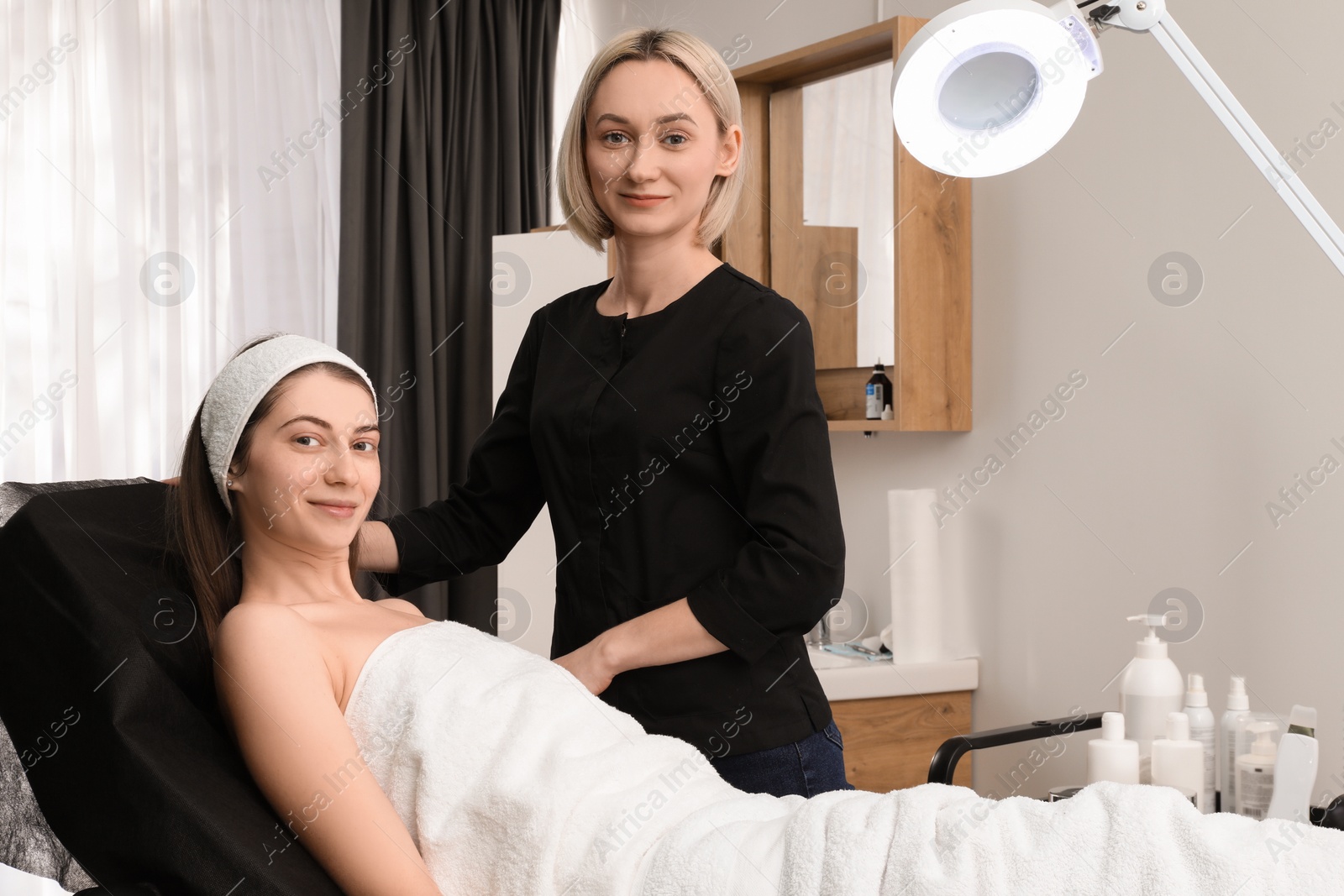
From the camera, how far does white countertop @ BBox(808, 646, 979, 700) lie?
210 cm

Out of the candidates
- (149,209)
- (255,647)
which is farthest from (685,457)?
(149,209)

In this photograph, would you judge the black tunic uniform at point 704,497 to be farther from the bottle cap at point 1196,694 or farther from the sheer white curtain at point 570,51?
the sheer white curtain at point 570,51

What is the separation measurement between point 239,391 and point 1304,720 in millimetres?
1410

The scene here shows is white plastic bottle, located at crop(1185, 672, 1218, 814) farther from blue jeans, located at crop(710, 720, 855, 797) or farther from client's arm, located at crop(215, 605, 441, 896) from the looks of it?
client's arm, located at crop(215, 605, 441, 896)

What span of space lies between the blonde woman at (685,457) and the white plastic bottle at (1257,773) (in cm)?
67

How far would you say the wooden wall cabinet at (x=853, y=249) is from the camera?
220cm

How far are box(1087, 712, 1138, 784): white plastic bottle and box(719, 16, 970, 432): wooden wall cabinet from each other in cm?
80

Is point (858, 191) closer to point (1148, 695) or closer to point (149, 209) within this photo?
point (1148, 695)

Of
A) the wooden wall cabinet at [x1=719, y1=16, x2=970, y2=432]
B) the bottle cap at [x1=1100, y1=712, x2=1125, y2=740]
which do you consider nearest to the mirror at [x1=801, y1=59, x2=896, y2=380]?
the wooden wall cabinet at [x1=719, y1=16, x2=970, y2=432]

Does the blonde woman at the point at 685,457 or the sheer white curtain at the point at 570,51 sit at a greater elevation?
the sheer white curtain at the point at 570,51

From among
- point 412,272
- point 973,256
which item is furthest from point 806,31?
point 412,272

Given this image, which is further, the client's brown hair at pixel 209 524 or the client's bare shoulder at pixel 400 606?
the client's bare shoulder at pixel 400 606

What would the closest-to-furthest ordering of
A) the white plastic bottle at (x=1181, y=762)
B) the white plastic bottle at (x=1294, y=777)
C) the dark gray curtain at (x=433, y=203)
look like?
the white plastic bottle at (x=1294, y=777), the white plastic bottle at (x=1181, y=762), the dark gray curtain at (x=433, y=203)

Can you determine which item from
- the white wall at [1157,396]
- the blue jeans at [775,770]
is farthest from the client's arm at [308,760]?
the white wall at [1157,396]
